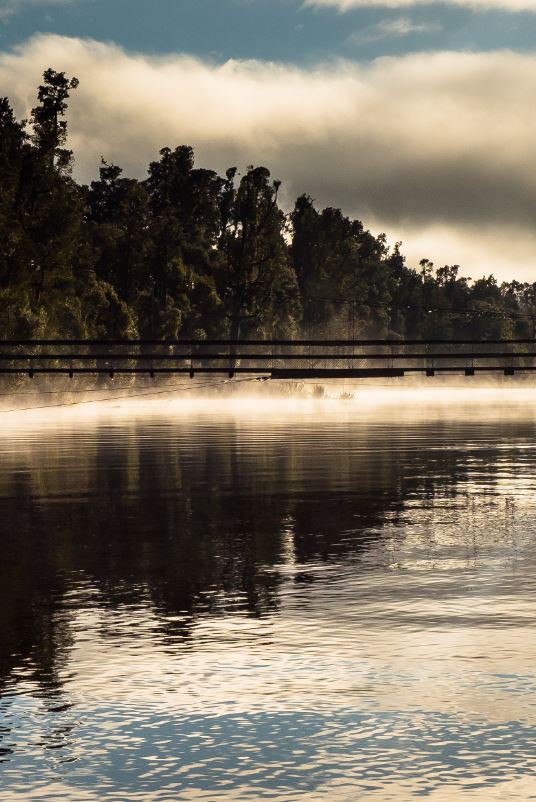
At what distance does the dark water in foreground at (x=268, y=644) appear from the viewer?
283 inches

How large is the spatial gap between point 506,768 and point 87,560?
28.7ft

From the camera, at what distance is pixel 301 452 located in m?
36.2

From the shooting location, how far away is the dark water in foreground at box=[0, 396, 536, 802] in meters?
7.20

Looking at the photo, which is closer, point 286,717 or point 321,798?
point 321,798

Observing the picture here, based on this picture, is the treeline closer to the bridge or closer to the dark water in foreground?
the bridge

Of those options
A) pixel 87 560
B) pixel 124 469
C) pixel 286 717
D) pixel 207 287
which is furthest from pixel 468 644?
pixel 207 287

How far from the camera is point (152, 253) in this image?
126 m

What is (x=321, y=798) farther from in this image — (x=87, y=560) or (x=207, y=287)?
(x=207, y=287)

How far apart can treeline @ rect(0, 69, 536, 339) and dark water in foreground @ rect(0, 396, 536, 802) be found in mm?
71642

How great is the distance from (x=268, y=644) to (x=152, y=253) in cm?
11691

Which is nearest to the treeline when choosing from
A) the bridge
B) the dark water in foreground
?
the bridge

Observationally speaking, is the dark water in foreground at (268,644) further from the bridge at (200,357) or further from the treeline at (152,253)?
the treeline at (152,253)

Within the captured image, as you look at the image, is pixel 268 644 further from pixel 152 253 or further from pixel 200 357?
pixel 152 253

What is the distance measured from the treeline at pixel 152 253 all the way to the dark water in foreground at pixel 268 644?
2821 inches
